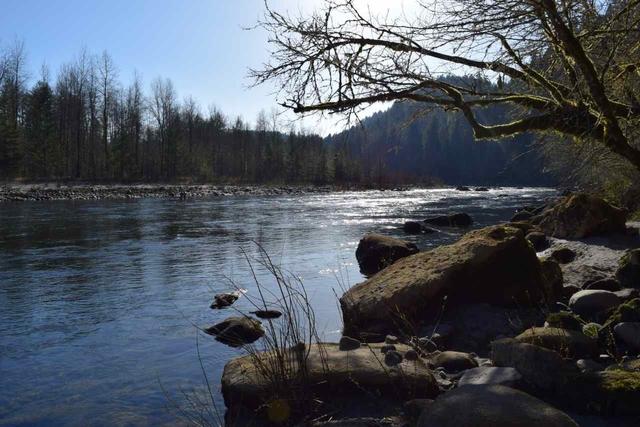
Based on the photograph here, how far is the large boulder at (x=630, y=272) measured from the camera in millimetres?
7902

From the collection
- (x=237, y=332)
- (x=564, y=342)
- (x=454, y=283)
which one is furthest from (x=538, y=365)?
(x=237, y=332)

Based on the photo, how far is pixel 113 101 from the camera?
204ft

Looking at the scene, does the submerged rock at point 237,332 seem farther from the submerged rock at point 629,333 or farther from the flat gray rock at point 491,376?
the submerged rock at point 629,333

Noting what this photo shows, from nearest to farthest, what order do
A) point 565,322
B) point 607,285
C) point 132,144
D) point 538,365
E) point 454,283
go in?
point 538,365 → point 565,322 → point 454,283 → point 607,285 → point 132,144

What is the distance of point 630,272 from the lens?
8031mm

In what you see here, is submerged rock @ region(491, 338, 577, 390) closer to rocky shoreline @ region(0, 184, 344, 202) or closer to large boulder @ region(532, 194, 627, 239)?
large boulder @ region(532, 194, 627, 239)

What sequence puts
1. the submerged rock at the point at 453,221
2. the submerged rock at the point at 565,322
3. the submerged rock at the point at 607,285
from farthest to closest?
the submerged rock at the point at 453,221
the submerged rock at the point at 607,285
the submerged rock at the point at 565,322

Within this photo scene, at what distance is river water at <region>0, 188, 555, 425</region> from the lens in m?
5.48

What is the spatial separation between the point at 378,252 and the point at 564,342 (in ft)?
25.1

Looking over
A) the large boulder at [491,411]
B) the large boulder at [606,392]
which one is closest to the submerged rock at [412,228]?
the large boulder at [606,392]

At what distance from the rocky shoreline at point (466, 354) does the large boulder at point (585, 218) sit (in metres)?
2.86

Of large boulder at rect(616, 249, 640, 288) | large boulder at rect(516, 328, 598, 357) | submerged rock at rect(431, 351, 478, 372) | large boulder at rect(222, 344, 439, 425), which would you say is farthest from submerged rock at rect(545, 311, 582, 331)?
large boulder at rect(616, 249, 640, 288)

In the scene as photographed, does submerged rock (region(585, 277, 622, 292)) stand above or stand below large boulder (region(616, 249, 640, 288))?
below

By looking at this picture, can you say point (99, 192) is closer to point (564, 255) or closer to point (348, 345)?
point (564, 255)
